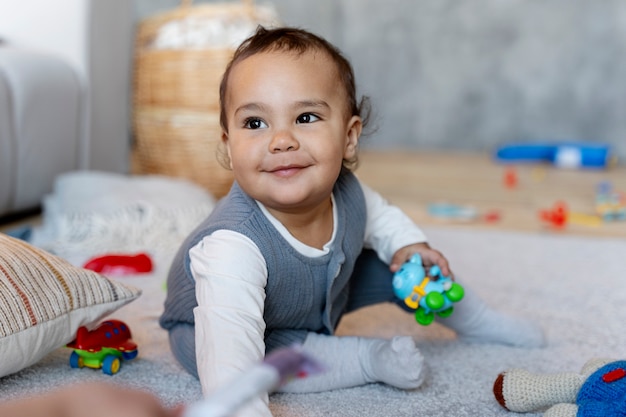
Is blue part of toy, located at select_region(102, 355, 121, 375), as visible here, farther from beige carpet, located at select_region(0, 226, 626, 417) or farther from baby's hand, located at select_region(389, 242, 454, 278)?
baby's hand, located at select_region(389, 242, 454, 278)

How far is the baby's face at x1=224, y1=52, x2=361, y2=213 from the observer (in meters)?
0.91

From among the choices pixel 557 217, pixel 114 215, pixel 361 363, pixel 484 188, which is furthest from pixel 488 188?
pixel 361 363

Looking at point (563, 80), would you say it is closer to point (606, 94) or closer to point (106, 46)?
point (606, 94)

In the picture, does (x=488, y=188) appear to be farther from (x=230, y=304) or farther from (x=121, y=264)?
(x=230, y=304)

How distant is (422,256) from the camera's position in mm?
1084

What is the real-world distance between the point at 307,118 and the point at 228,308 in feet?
0.82

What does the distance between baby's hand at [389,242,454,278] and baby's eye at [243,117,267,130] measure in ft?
0.95

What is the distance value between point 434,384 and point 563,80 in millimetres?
2848

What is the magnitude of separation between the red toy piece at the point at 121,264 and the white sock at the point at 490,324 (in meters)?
0.61

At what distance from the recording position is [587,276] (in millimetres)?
1526

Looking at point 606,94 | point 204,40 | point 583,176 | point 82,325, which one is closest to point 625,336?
point 82,325

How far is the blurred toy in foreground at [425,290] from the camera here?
1.00 m

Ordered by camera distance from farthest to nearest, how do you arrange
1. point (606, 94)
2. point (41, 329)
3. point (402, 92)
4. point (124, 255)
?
point (402, 92) → point (606, 94) → point (124, 255) → point (41, 329)

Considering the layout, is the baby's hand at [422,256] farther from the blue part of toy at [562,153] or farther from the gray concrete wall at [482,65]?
the gray concrete wall at [482,65]
